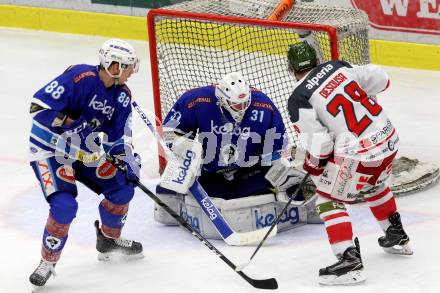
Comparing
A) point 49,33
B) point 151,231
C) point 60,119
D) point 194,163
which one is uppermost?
point 60,119

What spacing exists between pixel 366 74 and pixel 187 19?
170 centimetres

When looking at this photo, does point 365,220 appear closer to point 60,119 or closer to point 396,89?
point 60,119

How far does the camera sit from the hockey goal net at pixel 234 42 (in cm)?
633

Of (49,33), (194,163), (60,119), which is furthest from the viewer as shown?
(49,33)

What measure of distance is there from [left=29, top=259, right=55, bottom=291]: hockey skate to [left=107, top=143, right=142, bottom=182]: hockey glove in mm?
547

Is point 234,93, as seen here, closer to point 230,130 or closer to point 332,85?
→ point 230,130

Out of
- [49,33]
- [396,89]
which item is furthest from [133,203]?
[49,33]

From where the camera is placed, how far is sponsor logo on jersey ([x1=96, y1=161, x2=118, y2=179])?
534 cm

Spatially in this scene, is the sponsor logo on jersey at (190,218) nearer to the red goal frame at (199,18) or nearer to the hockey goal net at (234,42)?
the red goal frame at (199,18)

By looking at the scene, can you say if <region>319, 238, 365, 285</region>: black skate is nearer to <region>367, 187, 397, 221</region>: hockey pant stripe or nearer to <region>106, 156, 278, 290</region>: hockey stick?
<region>106, 156, 278, 290</region>: hockey stick

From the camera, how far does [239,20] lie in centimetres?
636

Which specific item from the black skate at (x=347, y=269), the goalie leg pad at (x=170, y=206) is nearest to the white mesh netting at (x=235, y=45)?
the goalie leg pad at (x=170, y=206)

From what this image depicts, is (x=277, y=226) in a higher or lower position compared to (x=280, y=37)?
lower

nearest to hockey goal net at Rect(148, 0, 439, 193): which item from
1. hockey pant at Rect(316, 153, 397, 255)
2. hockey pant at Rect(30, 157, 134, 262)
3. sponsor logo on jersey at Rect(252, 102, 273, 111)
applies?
sponsor logo on jersey at Rect(252, 102, 273, 111)
